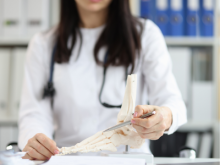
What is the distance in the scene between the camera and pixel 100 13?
1.11m

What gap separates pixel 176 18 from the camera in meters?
1.55

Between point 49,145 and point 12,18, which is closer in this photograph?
point 49,145

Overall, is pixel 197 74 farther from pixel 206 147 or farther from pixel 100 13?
pixel 100 13

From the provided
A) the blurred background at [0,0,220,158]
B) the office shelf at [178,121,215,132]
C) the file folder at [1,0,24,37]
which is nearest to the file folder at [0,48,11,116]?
the blurred background at [0,0,220,158]

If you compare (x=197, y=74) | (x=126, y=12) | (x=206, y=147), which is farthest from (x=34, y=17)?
(x=206, y=147)

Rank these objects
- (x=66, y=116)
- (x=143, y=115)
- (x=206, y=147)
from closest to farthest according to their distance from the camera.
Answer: (x=143, y=115) → (x=66, y=116) → (x=206, y=147)

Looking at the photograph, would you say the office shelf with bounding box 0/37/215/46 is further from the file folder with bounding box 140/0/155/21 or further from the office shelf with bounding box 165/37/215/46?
the file folder with bounding box 140/0/155/21

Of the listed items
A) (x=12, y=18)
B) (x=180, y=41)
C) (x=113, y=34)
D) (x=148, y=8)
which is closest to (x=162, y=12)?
(x=148, y=8)

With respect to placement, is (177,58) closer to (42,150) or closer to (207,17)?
(207,17)

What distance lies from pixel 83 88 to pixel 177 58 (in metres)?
0.78

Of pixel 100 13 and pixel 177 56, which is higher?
pixel 100 13

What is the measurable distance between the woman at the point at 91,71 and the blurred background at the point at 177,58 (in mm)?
526

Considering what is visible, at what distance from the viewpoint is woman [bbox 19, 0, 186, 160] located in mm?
961

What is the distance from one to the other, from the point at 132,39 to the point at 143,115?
0.48 meters
